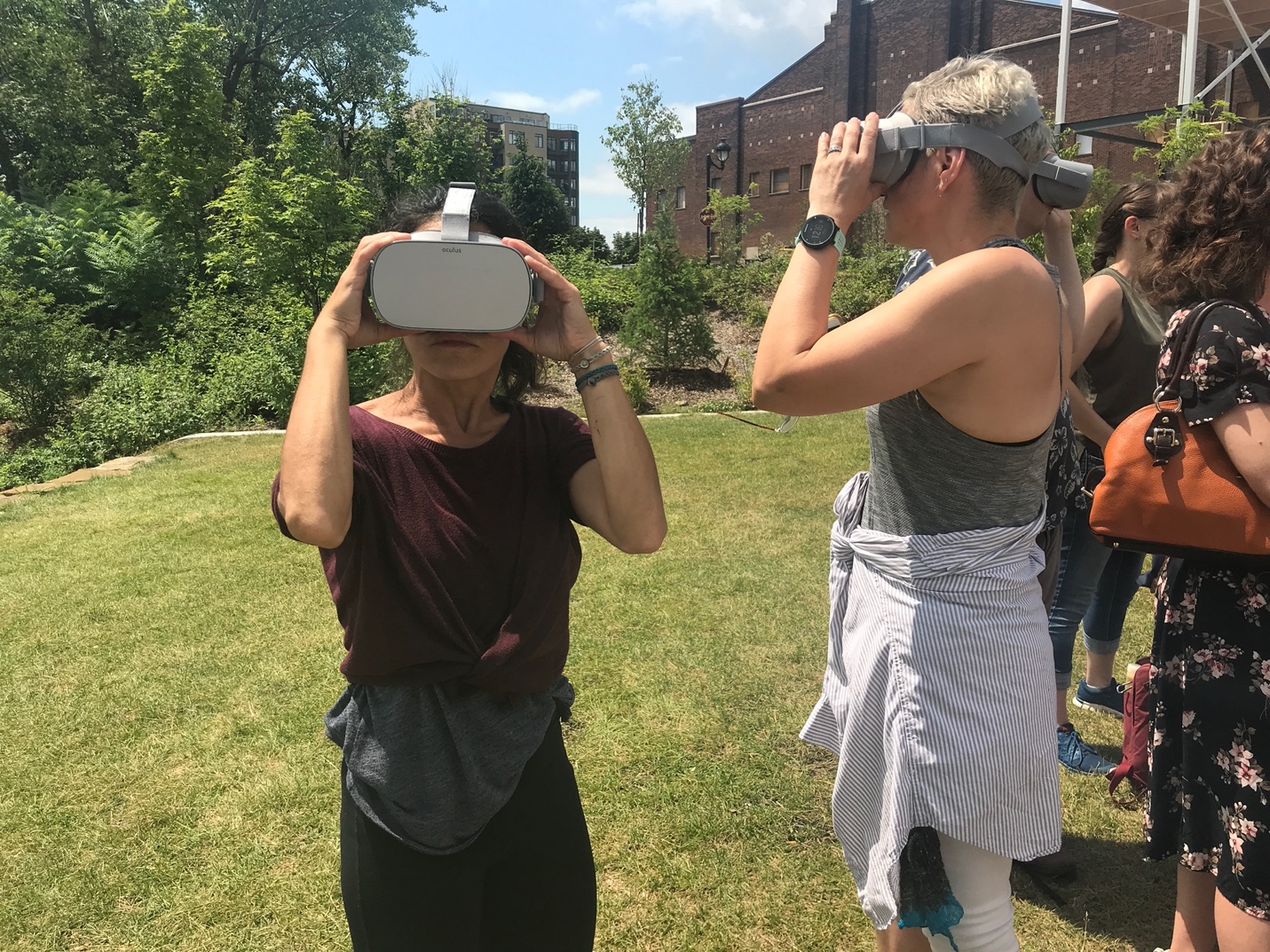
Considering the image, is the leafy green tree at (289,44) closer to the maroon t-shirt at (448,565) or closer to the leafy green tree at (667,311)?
the leafy green tree at (667,311)

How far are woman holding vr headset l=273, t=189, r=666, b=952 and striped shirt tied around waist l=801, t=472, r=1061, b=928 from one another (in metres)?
0.48

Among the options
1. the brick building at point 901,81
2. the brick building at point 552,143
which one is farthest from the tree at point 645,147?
the brick building at point 552,143

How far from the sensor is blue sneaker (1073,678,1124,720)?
11.2 feet

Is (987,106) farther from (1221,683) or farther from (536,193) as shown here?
(536,193)

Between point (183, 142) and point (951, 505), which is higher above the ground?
point (183, 142)

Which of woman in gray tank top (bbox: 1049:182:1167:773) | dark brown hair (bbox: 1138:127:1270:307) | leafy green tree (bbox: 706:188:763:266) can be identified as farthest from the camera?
leafy green tree (bbox: 706:188:763:266)

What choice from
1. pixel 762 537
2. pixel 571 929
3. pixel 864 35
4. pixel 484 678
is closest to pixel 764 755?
pixel 571 929

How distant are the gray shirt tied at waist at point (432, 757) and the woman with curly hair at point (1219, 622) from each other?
1381mm

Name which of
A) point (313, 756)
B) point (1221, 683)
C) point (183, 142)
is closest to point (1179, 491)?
point (1221, 683)

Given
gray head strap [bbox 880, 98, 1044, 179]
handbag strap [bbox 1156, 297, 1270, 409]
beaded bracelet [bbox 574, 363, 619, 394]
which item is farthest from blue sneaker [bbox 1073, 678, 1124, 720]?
beaded bracelet [bbox 574, 363, 619, 394]

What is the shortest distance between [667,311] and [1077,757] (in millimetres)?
10184

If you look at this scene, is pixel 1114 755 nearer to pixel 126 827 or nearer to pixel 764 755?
pixel 764 755

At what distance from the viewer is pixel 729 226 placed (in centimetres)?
2709

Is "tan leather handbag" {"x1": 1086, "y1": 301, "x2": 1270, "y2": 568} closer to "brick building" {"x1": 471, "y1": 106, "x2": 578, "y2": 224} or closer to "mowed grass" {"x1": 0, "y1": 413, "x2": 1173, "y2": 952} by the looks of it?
"mowed grass" {"x1": 0, "y1": 413, "x2": 1173, "y2": 952}
